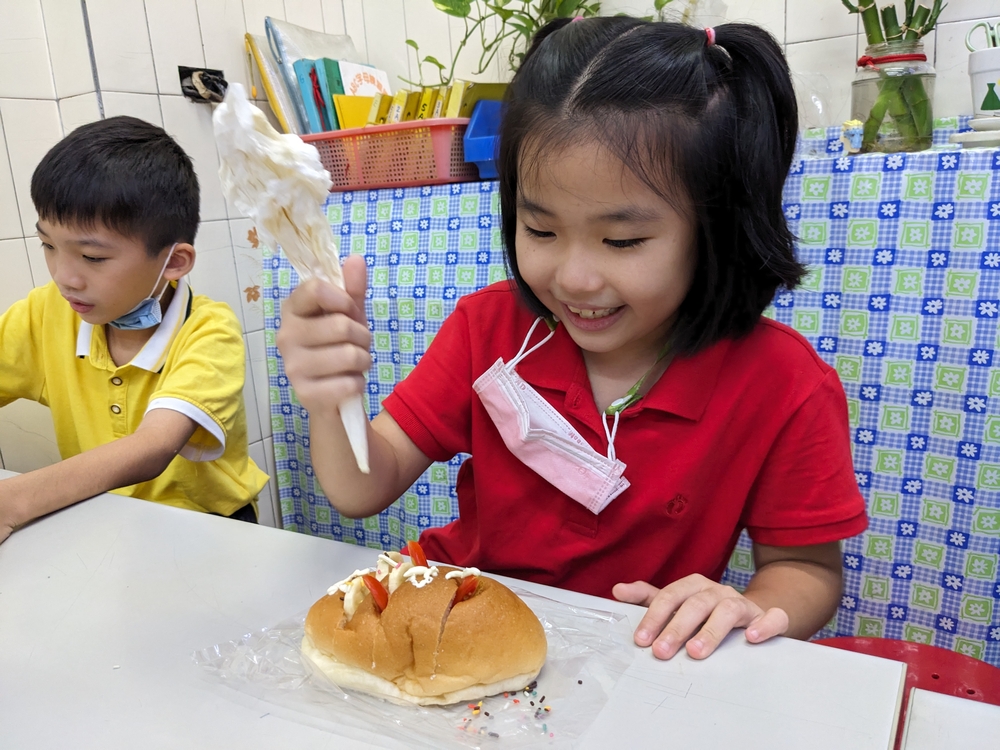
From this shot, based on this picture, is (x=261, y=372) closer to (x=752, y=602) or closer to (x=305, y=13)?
(x=305, y=13)

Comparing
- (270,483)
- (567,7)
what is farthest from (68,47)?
(270,483)

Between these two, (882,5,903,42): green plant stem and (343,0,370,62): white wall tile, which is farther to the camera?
(343,0,370,62): white wall tile

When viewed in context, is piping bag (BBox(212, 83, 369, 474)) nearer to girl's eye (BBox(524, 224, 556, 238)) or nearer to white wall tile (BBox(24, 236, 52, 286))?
girl's eye (BBox(524, 224, 556, 238))

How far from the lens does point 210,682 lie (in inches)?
23.0

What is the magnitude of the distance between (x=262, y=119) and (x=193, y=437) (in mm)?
849

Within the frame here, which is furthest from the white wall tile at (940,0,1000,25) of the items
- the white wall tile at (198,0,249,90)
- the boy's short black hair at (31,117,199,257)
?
the white wall tile at (198,0,249,90)

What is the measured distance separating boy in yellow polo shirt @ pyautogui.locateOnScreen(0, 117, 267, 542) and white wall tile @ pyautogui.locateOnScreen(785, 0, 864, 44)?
140cm

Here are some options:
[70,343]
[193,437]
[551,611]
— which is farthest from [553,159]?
[70,343]

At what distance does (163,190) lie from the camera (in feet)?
4.27

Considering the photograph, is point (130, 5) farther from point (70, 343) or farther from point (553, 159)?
point (553, 159)

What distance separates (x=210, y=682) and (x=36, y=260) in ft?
4.92

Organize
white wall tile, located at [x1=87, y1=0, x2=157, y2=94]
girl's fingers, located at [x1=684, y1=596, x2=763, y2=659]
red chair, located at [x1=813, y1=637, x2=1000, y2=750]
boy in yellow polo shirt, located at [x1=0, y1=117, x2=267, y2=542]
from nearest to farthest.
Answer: girl's fingers, located at [x1=684, y1=596, x2=763, y2=659] < red chair, located at [x1=813, y1=637, x2=1000, y2=750] < boy in yellow polo shirt, located at [x1=0, y1=117, x2=267, y2=542] < white wall tile, located at [x1=87, y1=0, x2=157, y2=94]

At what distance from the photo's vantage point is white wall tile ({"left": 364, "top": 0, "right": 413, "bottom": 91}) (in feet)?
7.43

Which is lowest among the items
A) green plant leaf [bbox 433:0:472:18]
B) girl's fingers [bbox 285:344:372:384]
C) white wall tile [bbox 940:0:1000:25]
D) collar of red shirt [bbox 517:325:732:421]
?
collar of red shirt [bbox 517:325:732:421]
